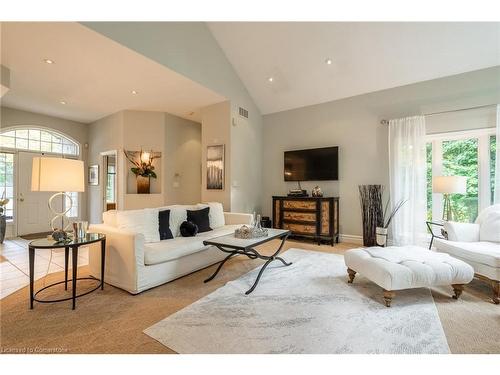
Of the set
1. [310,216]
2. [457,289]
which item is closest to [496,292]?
[457,289]

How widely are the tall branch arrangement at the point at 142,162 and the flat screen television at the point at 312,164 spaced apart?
118 inches

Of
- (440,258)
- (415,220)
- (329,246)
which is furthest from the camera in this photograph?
(329,246)

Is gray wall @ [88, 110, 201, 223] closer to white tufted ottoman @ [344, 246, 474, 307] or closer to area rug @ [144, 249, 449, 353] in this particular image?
area rug @ [144, 249, 449, 353]

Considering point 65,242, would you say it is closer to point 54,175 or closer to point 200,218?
point 54,175

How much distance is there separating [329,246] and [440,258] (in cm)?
218

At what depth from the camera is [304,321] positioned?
6.28ft

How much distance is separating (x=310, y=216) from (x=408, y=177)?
1.80 meters

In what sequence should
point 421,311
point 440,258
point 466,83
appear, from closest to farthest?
point 421,311 < point 440,258 < point 466,83

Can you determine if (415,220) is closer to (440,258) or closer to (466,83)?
(440,258)

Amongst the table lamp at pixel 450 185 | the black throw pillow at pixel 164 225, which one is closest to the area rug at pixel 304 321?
the black throw pillow at pixel 164 225

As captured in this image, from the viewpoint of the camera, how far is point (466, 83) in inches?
151

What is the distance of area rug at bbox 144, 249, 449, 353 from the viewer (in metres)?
1.62

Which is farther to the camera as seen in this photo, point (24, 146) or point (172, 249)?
point (24, 146)
